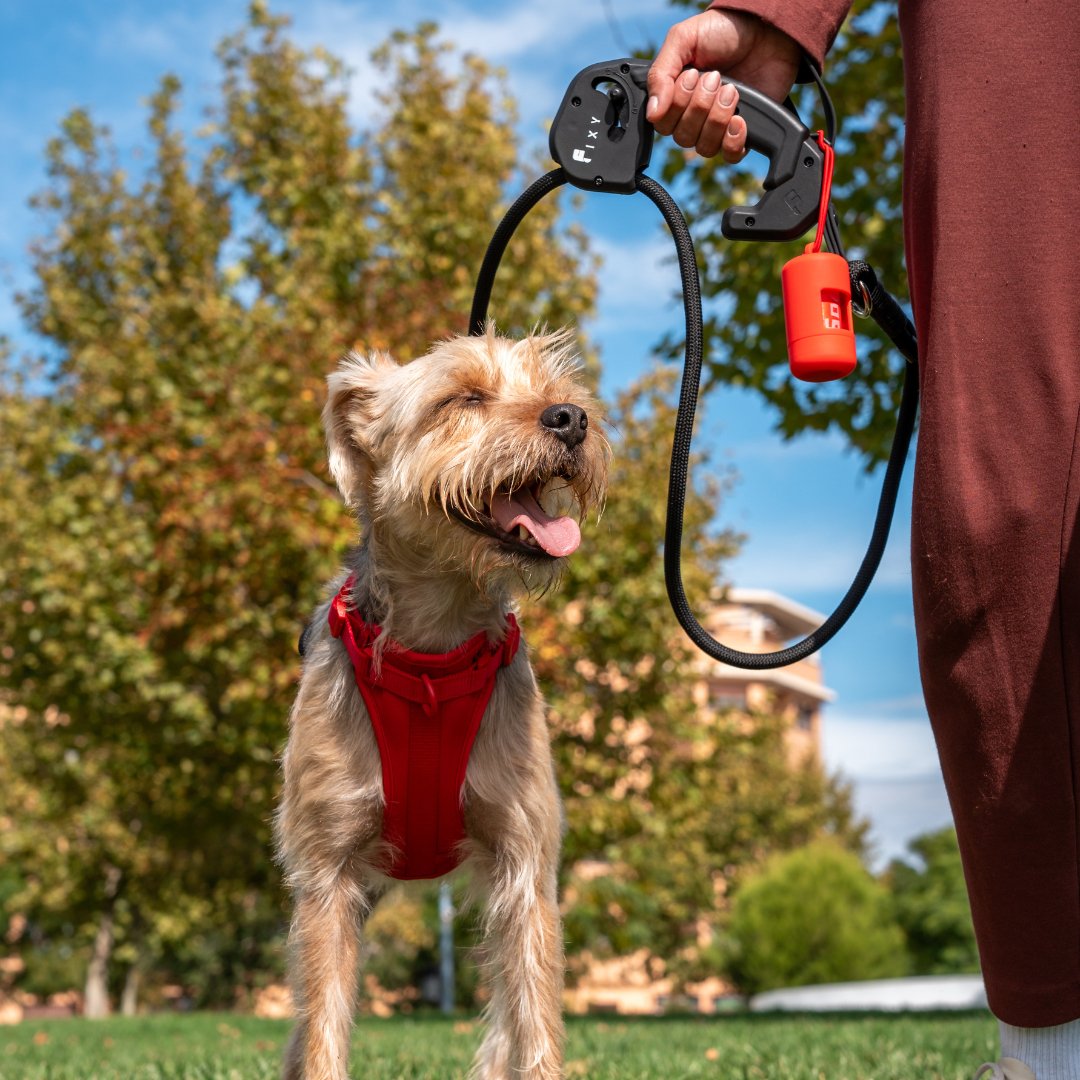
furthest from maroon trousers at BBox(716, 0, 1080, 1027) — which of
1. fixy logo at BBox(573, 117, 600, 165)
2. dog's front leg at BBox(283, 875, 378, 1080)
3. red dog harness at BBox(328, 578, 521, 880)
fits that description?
dog's front leg at BBox(283, 875, 378, 1080)

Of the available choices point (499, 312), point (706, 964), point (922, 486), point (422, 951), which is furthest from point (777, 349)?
point (706, 964)

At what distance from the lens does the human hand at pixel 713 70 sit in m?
3.24

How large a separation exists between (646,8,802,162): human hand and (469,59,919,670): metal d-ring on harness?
54 millimetres

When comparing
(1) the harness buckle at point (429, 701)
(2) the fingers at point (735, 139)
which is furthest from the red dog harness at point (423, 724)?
(2) the fingers at point (735, 139)

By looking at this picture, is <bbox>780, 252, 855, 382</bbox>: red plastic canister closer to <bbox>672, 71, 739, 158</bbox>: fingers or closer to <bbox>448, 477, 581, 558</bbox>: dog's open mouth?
<bbox>672, 71, 739, 158</bbox>: fingers

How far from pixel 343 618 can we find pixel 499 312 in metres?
12.7

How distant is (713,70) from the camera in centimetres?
329

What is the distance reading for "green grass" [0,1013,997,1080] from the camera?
4.88 meters

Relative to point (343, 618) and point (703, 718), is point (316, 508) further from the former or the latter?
point (343, 618)

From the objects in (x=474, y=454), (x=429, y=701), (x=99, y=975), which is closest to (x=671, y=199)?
(x=474, y=454)

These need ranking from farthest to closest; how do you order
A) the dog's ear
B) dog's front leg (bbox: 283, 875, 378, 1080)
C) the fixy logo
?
1. the dog's ear
2. dog's front leg (bbox: 283, 875, 378, 1080)
3. the fixy logo

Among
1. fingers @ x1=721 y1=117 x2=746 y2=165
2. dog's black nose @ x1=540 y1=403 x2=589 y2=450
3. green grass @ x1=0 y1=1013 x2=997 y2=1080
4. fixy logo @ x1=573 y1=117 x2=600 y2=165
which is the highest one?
fixy logo @ x1=573 y1=117 x2=600 y2=165

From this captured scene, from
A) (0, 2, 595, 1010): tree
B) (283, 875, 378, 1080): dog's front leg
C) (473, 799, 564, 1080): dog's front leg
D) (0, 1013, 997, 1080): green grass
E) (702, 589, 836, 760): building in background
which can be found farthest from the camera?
(702, 589, 836, 760): building in background

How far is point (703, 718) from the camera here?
1912cm
